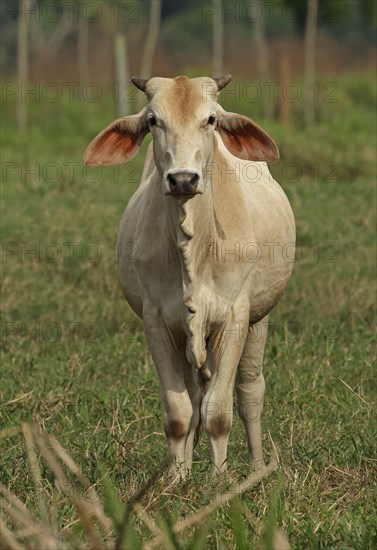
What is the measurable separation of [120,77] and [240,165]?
14.0 meters

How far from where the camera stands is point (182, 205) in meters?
4.48

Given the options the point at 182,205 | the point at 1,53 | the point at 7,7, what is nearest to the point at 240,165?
the point at 182,205

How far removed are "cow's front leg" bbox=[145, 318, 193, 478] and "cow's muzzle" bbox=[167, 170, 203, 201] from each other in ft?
2.56

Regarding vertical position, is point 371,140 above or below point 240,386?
above

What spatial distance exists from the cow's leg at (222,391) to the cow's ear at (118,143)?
2.56 feet

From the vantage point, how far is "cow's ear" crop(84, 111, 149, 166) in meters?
4.71

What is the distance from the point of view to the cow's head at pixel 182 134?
420cm

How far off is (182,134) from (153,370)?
2.04 meters

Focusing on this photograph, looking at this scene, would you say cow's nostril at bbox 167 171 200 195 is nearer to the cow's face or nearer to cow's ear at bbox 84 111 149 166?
the cow's face

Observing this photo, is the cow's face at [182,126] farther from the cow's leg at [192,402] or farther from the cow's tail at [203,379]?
the cow's leg at [192,402]

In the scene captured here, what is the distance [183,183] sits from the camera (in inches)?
160

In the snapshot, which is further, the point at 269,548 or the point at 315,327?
the point at 315,327

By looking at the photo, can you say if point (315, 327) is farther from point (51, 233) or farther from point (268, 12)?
point (268, 12)

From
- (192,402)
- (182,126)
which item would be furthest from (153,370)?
(182,126)
